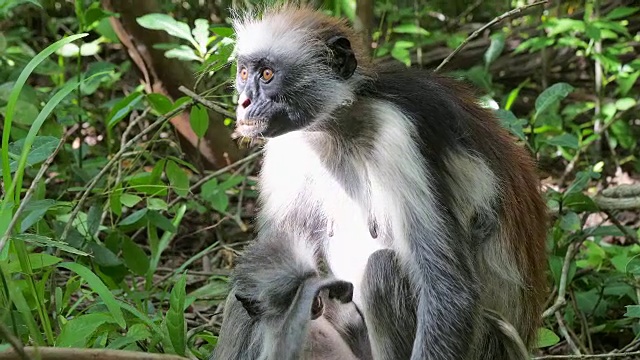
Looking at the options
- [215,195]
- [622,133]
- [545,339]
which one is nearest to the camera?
[545,339]

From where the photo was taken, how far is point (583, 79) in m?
9.27

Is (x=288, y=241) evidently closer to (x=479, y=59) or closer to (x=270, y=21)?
(x=270, y=21)

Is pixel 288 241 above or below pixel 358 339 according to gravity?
above

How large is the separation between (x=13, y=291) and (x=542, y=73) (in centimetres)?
703

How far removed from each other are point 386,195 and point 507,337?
955 mm

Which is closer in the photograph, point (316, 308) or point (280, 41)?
point (316, 308)

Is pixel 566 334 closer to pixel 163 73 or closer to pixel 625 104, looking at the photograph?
pixel 625 104

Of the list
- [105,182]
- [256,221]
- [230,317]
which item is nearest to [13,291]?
[230,317]

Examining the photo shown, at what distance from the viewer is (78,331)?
12.6ft

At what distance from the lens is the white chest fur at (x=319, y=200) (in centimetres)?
450

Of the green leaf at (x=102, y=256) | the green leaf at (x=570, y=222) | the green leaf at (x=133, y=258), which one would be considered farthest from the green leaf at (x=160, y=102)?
the green leaf at (x=570, y=222)

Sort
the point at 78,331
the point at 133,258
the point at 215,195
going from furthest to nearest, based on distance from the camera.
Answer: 1. the point at 215,195
2. the point at 133,258
3. the point at 78,331

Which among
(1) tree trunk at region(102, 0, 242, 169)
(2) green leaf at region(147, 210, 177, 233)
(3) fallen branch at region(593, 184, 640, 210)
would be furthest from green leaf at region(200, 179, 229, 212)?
(3) fallen branch at region(593, 184, 640, 210)

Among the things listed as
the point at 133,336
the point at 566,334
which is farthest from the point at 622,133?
the point at 133,336
